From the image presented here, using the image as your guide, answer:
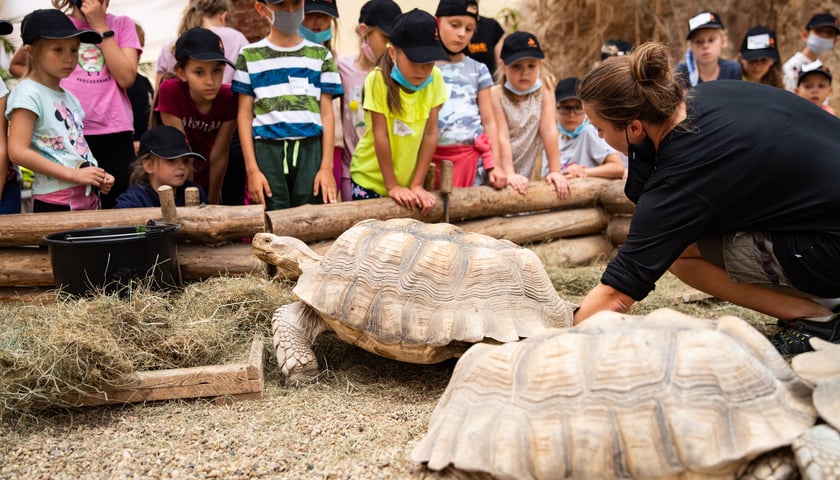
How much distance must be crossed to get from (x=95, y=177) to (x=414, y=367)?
272cm

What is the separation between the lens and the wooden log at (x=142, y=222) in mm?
4660

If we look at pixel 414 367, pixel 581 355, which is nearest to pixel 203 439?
pixel 414 367

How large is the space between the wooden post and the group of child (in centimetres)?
60

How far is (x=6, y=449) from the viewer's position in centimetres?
309

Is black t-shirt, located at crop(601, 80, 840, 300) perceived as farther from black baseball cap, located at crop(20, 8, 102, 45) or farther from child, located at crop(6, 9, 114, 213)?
black baseball cap, located at crop(20, 8, 102, 45)

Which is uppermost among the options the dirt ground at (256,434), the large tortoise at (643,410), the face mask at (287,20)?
the face mask at (287,20)

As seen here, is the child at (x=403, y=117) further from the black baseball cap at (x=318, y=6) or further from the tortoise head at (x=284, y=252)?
the tortoise head at (x=284, y=252)

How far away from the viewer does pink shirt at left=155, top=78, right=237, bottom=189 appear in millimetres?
5574

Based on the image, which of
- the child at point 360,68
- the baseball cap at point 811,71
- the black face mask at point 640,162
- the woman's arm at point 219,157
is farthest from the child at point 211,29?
the baseball cap at point 811,71

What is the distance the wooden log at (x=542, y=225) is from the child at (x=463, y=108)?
374 millimetres

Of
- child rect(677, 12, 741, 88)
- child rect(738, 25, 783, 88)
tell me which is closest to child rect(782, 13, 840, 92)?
child rect(738, 25, 783, 88)

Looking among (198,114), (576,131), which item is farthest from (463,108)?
(198,114)

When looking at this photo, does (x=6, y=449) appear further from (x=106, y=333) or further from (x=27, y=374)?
(x=106, y=333)

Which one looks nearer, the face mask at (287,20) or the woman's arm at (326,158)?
the face mask at (287,20)
